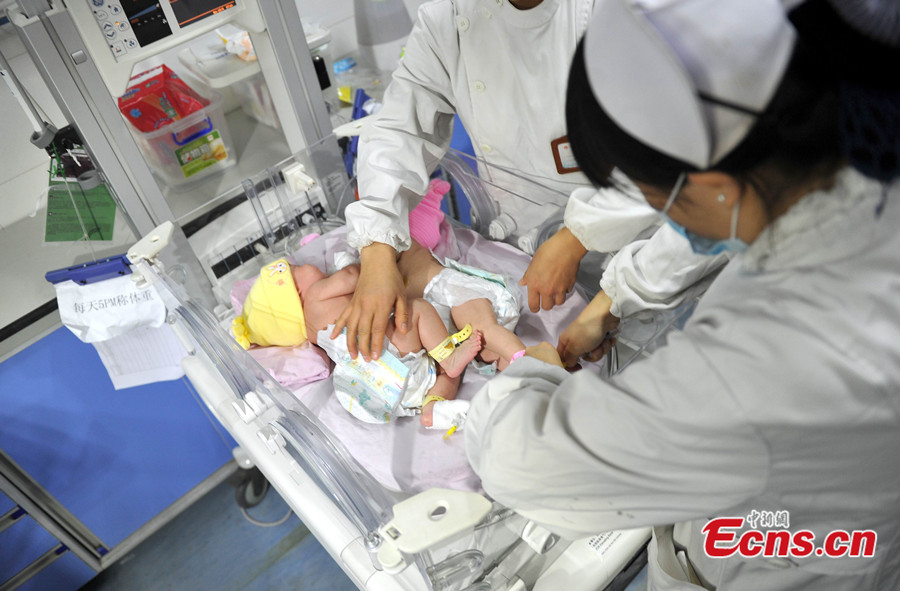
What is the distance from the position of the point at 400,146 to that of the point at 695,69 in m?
1.05

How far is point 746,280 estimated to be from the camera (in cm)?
69

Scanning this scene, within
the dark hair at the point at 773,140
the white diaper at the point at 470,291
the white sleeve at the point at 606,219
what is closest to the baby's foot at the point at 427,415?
the white diaper at the point at 470,291

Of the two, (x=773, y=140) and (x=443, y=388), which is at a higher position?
(x=773, y=140)

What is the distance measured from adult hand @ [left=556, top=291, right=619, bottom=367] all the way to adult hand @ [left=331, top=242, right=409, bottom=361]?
384mm

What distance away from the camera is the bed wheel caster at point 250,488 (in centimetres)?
225

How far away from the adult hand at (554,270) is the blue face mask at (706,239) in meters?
0.69

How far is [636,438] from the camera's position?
2.15 ft

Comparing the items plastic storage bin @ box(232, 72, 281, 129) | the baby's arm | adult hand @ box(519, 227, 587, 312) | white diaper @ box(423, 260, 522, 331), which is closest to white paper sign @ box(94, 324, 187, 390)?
the baby's arm

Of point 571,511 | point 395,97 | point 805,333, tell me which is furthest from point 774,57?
point 395,97

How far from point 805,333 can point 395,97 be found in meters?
1.17

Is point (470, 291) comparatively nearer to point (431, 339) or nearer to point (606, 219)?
point (431, 339)

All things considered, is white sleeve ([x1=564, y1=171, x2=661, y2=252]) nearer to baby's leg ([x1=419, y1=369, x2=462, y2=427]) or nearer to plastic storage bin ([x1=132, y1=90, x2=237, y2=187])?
baby's leg ([x1=419, y1=369, x2=462, y2=427])

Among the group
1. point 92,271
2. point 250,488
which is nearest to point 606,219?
point 92,271

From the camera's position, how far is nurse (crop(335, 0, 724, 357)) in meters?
1.31
